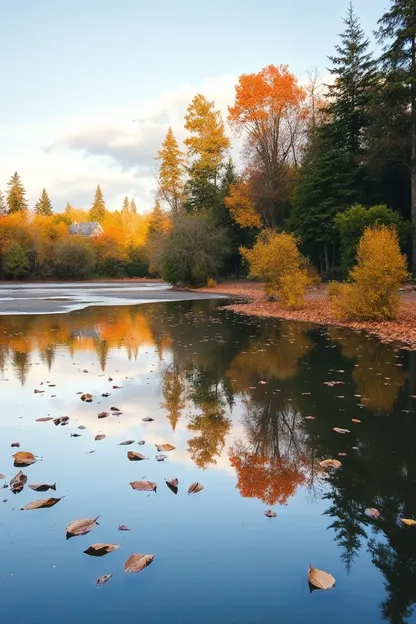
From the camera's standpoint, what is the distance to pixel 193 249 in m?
35.6

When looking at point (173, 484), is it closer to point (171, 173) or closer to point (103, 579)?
point (103, 579)

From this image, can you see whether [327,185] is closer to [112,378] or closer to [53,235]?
[112,378]

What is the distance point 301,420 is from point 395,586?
9.00 feet

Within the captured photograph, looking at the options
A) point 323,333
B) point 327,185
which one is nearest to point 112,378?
point 323,333

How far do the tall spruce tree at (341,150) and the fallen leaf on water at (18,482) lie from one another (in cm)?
2830

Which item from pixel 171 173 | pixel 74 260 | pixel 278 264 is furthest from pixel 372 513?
pixel 74 260

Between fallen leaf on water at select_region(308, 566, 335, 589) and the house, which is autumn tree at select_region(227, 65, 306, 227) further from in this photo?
the house

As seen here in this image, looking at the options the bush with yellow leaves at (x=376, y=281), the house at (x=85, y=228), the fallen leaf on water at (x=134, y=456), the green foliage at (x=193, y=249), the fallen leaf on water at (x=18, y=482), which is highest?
the house at (x=85, y=228)

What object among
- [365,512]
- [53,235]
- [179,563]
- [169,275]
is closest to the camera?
[179,563]

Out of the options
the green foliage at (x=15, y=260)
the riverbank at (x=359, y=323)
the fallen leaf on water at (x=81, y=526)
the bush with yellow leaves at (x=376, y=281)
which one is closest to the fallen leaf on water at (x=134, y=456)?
the fallen leaf on water at (x=81, y=526)

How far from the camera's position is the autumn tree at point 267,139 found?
3284 centimetres

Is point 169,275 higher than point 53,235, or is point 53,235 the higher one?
point 53,235

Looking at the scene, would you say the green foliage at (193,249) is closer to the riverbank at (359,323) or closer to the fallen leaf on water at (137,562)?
the riverbank at (359,323)

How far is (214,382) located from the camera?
7301 millimetres
